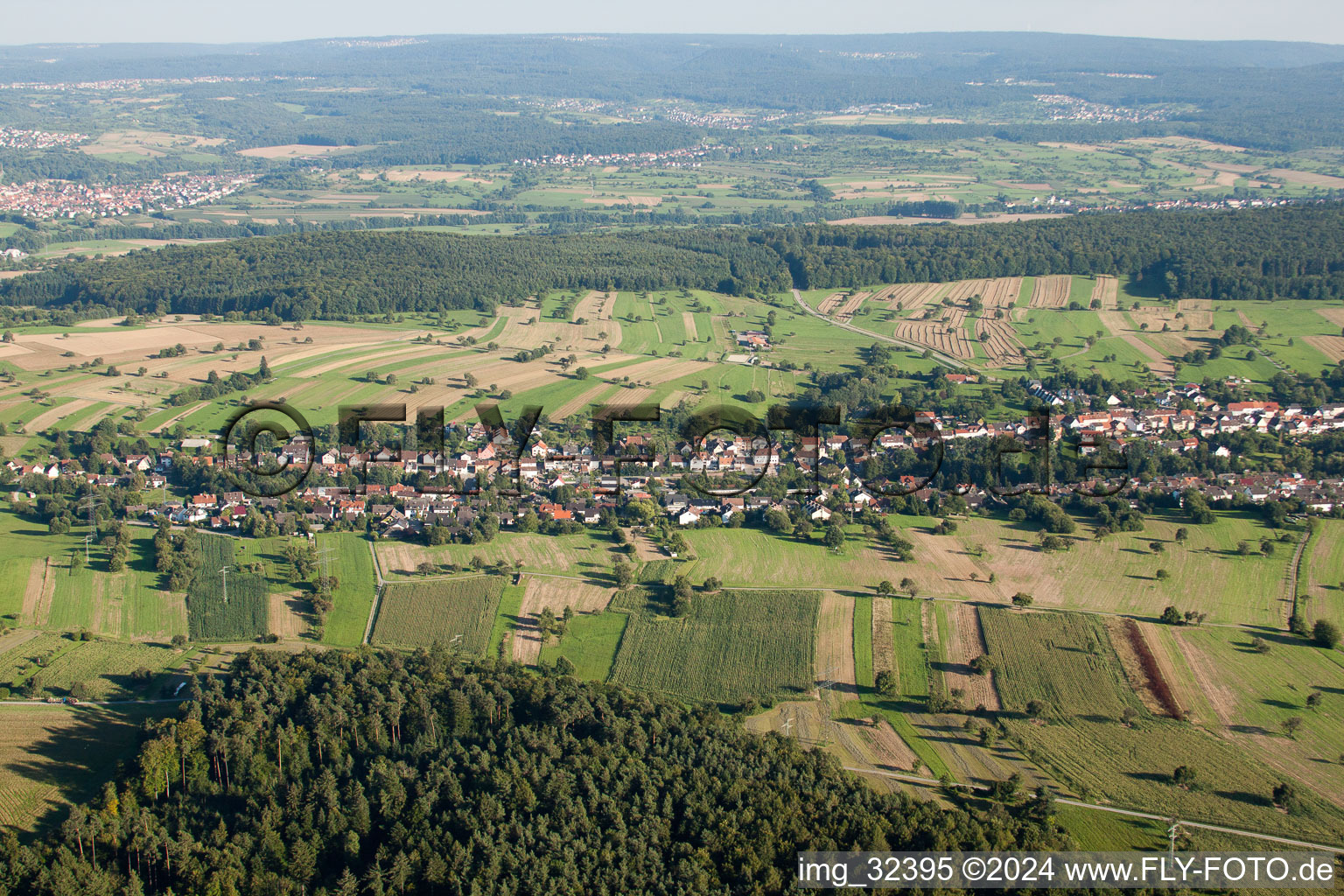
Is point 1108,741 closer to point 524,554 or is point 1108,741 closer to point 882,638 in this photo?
point 882,638

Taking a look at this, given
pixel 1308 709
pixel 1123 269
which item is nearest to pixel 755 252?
pixel 1123 269

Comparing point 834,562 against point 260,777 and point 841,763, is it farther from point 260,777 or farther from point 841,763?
point 260,777

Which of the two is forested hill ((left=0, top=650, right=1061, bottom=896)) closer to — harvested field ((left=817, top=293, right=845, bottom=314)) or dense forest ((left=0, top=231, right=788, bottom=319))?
dense forest ((left=0, top=231, right=788, bottom=319))

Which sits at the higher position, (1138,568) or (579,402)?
(579,402)

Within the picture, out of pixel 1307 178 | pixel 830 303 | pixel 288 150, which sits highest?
pixel 288 150

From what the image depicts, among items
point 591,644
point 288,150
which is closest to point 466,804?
point 591,644

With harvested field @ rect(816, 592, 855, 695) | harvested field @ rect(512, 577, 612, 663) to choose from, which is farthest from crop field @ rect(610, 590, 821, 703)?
harvested field @ rect(512, 577, 612, 663)

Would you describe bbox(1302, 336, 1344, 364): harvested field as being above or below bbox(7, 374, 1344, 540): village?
above
